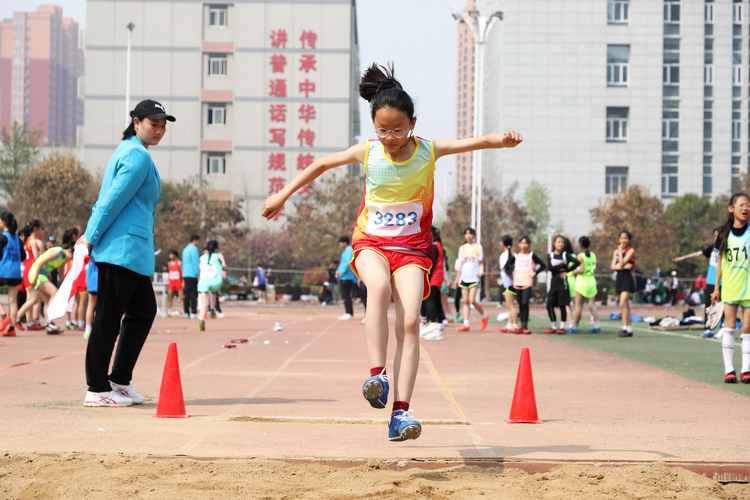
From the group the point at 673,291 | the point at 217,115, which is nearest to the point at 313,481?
the point at 673,291

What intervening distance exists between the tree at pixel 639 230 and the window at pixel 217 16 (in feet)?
112

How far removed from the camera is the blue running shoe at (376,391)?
13.8ft

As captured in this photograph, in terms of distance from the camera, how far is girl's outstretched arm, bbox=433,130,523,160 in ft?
14.9

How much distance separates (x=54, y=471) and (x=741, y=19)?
8525 centimetres

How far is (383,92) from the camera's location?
15.1ft

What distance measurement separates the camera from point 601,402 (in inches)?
283

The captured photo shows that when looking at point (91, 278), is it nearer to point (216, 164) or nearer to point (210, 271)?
point (210, 271)

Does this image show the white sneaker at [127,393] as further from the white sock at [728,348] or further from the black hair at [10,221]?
the black hair at [10,221]

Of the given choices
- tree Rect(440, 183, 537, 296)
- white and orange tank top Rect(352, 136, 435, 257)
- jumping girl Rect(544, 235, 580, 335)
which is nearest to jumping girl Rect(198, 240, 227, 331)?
jumping girl Rect(544, 235, 580, 335)

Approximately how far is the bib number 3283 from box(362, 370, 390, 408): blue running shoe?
96 cm

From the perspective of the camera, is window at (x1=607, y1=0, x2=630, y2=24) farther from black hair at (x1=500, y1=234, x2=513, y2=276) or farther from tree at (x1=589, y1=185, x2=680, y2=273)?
black hair at (x1=500, y1=234, x2=513, y2=276)

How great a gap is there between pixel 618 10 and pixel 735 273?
6880cm

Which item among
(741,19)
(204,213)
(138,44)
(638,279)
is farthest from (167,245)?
(741,19)

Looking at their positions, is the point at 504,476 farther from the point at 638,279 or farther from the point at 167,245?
the point at 167,245
